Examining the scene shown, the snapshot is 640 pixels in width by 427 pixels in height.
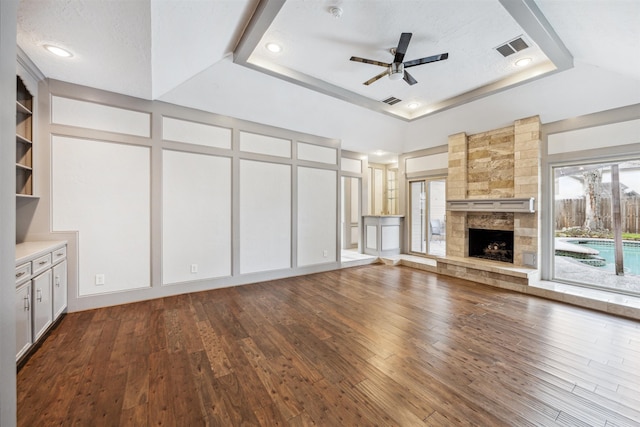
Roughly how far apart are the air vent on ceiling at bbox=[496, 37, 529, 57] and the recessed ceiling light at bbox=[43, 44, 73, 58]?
4914mm

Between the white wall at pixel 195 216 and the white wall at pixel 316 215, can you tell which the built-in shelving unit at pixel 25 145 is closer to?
the white wall at pixel 195 216

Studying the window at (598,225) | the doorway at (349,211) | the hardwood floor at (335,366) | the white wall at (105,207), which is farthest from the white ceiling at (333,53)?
the doorway at (349,211)

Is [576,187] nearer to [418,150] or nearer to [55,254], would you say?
[418,150]

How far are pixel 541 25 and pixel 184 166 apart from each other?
4.81 meters

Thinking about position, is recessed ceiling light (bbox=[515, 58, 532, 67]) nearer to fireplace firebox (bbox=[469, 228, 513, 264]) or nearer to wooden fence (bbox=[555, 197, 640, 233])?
wooden fence (bbox=[555, 197, 640, 233])

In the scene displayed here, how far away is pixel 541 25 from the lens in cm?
275

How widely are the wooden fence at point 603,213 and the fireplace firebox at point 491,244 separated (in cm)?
84

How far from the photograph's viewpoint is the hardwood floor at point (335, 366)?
1.67 metres

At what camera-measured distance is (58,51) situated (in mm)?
2578

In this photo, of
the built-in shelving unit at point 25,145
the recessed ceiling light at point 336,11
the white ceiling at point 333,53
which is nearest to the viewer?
the white ceiling at point 333,53

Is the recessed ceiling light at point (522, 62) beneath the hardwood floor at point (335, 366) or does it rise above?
above

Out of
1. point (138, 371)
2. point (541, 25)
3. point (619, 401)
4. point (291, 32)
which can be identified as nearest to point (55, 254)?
point (138, 371)

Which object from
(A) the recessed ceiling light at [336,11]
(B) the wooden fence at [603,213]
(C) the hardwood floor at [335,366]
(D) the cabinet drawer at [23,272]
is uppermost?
(A) the recessed ceiling light at [336,11]

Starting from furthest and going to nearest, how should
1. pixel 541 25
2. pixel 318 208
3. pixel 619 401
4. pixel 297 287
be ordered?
pixel 318 208
pixel 297 287
pixel 541 25
pixel 619 401
